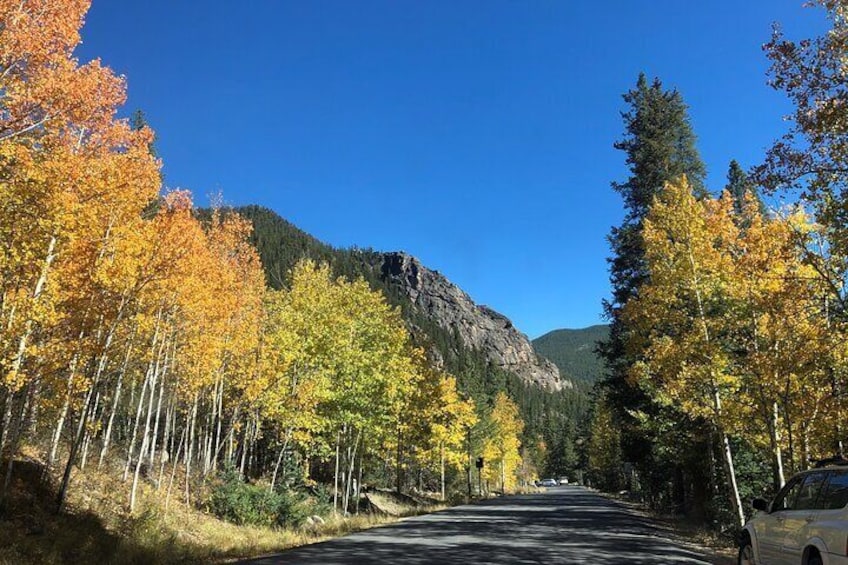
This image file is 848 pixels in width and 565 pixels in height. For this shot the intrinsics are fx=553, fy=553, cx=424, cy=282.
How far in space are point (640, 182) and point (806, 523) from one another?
873 inches

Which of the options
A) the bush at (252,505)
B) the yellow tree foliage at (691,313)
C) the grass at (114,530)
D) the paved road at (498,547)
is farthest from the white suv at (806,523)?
the bush at (252,505)

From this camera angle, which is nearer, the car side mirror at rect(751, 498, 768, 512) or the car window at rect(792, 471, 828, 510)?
the car window at rect(792, 471, 828, 510)

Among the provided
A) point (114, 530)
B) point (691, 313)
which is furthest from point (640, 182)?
point (114, 530)

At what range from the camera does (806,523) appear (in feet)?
23.3

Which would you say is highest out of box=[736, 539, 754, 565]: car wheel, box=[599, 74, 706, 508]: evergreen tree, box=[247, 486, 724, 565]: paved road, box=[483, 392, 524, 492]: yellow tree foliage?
box=[599, 74, 706, 508]: evergreen tree

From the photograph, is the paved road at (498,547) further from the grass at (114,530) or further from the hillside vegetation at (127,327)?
the hillside vegetation at (127,327)

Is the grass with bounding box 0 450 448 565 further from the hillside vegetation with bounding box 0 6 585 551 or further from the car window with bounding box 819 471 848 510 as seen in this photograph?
the car window with bounding box 819 471 848 510

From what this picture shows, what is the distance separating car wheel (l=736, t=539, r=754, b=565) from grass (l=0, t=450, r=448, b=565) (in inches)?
408

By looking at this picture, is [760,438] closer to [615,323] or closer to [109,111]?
[615,323]

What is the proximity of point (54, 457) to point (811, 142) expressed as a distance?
20.6 metres

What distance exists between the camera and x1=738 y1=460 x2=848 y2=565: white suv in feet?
20.7

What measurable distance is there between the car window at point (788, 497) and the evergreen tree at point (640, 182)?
17.1 meters

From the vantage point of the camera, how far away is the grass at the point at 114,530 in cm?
1120

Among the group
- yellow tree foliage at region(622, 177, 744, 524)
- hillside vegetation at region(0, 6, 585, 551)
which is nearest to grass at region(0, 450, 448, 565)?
hillside vegetation at region(0, 6, 585, 551)
